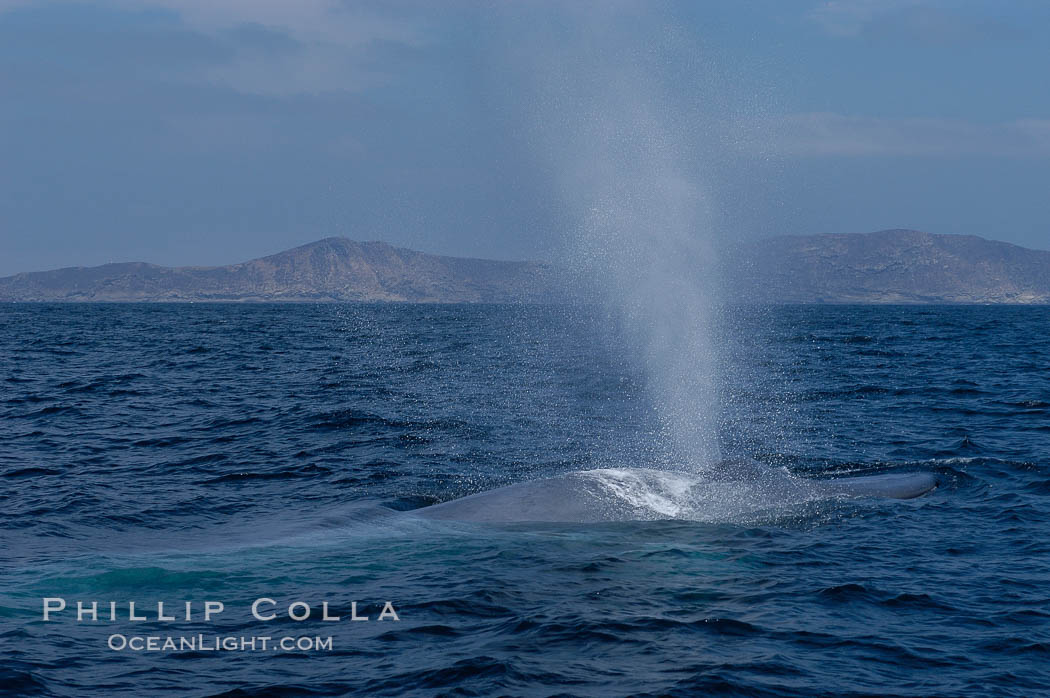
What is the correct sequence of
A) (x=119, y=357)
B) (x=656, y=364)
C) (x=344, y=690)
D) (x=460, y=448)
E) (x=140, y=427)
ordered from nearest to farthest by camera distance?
(x=344, y=690), (x=460, y=448), (x=140, y=427), (x=656, y=364), (x=119, y=357)

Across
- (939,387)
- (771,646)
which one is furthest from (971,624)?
(939,387)

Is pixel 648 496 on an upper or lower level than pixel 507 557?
upper

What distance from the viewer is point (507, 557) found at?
14.4 metres

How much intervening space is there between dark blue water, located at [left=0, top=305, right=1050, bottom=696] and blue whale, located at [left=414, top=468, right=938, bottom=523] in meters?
0.38

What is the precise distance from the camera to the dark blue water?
10312 millimetres

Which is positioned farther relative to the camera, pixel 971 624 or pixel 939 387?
pixel 939 387

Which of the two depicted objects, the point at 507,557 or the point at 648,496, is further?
the point at 648,496

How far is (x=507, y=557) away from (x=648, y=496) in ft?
12.9

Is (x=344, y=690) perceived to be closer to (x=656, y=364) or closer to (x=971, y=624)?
(x=971, y=624)

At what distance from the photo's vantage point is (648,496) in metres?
17.5

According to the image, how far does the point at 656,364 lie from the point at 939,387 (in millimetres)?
16559

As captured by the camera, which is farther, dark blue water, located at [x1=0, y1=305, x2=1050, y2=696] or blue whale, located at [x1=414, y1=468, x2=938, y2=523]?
blue whale, located at [x1=414, y1=468, x2=938, y2=523]

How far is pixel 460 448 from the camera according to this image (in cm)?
2525

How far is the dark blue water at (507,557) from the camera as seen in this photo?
10312mm
